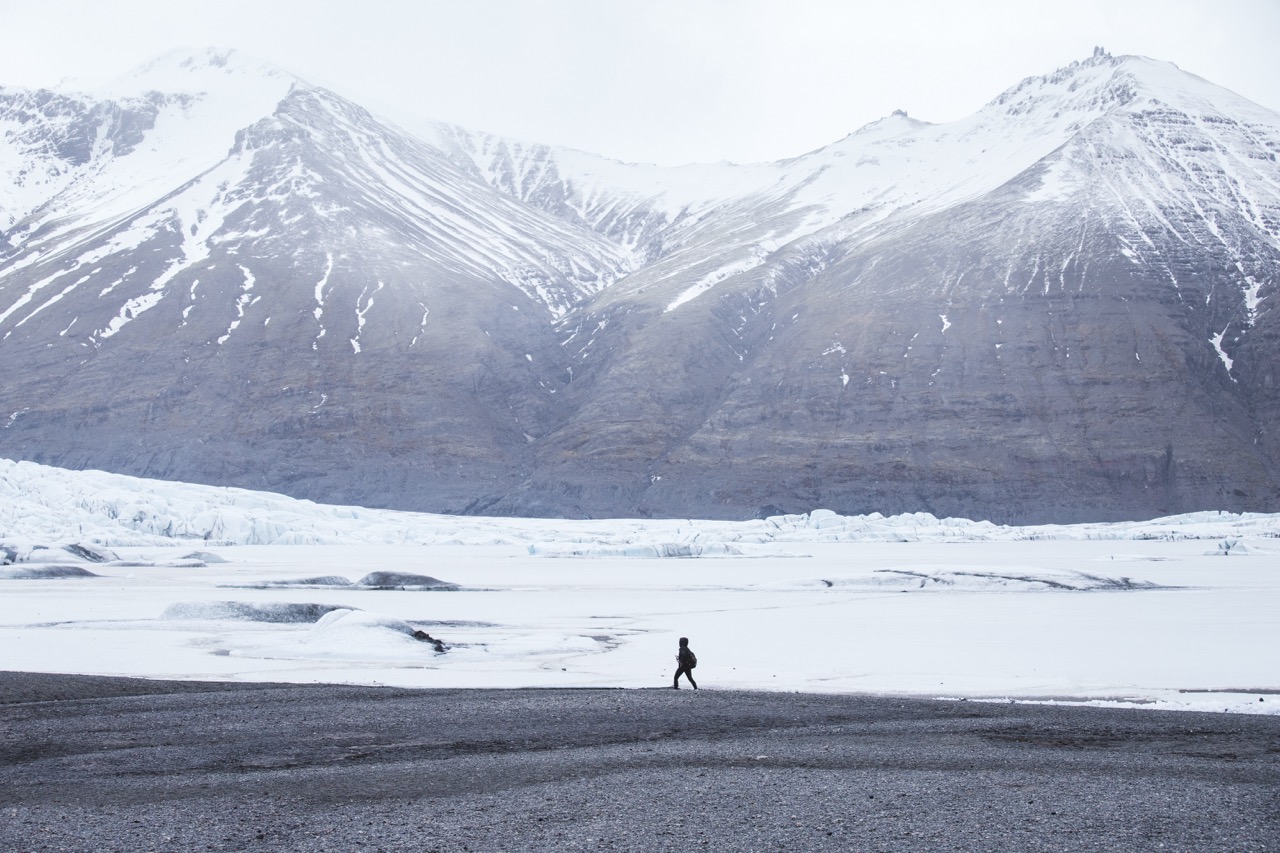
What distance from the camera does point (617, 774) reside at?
12758 mm

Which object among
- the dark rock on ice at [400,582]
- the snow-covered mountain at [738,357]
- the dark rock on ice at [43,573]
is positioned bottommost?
the dark rock on ice at [43,573]

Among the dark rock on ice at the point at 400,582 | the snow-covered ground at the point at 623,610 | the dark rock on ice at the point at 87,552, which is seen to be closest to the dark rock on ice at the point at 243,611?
the snow-covered ground at the point at 623,610

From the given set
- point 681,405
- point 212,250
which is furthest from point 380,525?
point 212,250

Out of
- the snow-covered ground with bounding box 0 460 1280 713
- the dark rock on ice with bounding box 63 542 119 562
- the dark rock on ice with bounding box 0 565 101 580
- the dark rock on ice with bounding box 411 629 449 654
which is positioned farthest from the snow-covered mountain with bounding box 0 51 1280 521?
the dark rock on ice with bounding box 411 629 449 654

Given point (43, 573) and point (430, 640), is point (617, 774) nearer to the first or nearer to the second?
point (430, 640)

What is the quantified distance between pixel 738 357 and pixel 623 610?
11910cm

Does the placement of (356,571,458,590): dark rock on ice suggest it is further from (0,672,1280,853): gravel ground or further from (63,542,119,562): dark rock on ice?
(0,672,1280,853): gravel ground

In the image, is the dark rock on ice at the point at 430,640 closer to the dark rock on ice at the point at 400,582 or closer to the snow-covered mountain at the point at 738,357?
the dark rock on ice at the point at 400,582

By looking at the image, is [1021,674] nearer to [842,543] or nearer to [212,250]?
[842,543]

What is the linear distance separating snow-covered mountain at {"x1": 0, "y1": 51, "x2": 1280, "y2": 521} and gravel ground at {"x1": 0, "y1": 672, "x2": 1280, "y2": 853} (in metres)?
107

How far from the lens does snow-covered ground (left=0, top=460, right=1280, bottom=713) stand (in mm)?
22156

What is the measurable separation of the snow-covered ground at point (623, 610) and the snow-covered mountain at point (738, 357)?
1761 inches

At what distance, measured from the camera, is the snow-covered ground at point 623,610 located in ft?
72.7

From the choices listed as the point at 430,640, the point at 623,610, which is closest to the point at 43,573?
the point at 623,610
